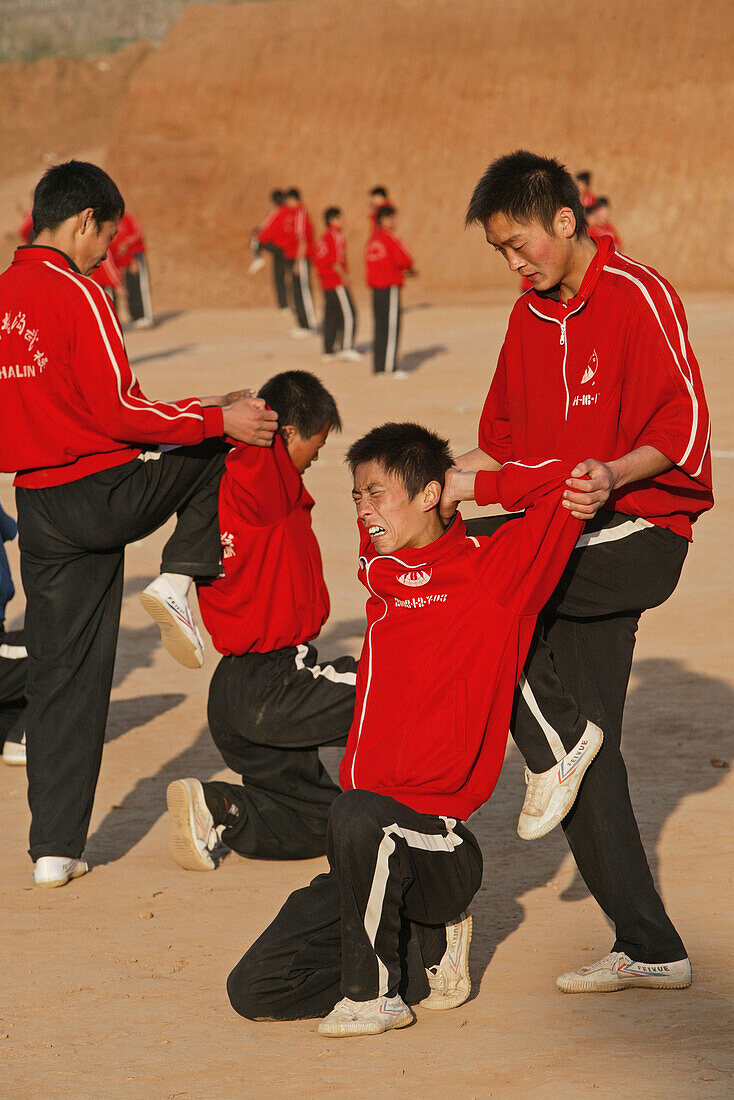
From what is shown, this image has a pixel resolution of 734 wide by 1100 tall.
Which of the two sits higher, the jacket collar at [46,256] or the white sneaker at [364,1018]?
the jacket collar at [46,256]

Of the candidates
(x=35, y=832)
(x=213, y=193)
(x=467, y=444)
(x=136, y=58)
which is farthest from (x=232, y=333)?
(x=136, y=58)

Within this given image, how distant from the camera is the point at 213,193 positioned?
36.4 m

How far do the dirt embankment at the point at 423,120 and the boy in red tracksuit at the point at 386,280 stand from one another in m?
14.4

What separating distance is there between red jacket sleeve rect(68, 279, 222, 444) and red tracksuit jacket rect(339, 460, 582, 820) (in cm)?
105

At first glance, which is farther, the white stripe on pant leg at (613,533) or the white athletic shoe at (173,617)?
the white athletic shoe at (173,617)

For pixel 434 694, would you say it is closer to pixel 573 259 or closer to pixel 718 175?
pixel 573 259

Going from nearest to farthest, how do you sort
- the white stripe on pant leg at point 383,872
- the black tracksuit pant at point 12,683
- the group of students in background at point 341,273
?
1. the white stripe on pant leg at point 383,872
2. the black tracksuit pant at point 12,683
3. the group of students in background at point 341,273

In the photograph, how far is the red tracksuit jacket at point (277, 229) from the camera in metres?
22.6

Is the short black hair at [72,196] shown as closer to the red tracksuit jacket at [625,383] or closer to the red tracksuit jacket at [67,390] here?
the red tracksuit jacket at [67,390]

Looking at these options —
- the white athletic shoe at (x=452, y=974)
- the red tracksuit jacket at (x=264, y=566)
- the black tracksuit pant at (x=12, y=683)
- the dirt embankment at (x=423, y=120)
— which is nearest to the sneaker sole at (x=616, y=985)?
the white athletic shoe at (x=452, y=974)

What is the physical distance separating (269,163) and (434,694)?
35.2 m

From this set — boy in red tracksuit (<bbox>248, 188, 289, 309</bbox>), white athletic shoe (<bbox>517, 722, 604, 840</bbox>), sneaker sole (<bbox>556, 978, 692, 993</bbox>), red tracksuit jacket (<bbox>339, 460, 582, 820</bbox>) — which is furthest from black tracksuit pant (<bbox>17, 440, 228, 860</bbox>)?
boy in red tracksuit (<bbox>248, 188, 289, 309</bbox>)

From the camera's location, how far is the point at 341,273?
18.1 m

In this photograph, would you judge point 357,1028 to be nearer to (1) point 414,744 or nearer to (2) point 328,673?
(1) point 414,744
